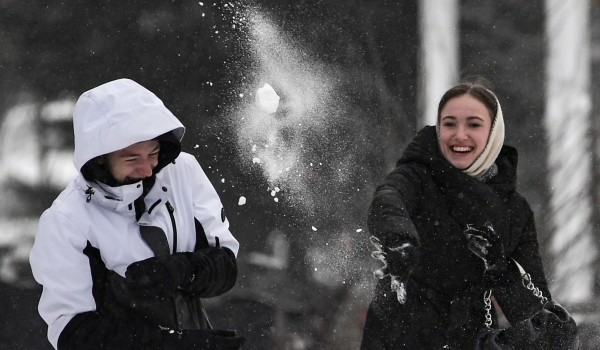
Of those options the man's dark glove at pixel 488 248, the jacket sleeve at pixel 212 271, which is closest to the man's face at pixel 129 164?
the jacket sleeve at pixel 212 271

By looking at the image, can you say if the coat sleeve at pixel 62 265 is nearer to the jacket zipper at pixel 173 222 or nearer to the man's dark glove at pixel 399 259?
the jacket zipper at pixel 173 222

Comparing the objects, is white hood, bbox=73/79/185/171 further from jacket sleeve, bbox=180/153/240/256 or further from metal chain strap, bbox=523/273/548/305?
metal chain strap, bbox=523/273/548/305

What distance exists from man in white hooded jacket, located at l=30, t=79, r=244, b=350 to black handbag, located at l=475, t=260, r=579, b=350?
860 millimetres

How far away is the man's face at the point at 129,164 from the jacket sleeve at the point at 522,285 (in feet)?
4.08


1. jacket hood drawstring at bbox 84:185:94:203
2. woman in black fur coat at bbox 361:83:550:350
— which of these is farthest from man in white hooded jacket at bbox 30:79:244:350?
woman in black fur coat at bbox 361:83:550:350

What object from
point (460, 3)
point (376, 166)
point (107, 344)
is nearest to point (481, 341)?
point (107, 344)

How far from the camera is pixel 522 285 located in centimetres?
322

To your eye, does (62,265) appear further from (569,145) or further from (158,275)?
(569,145)

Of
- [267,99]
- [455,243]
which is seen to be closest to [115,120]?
[455,243]

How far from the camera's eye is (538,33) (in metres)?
5.92

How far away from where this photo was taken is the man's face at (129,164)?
8.55 ft

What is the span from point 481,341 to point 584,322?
3.10 meters

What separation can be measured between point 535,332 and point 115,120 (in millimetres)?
1435

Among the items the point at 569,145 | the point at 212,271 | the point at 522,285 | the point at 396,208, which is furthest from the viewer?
the point at 569,145
